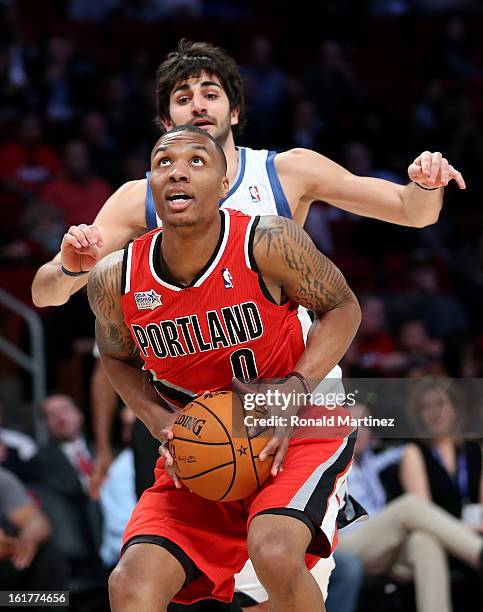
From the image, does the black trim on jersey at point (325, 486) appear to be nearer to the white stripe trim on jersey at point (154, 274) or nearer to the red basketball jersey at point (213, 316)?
the red basketball jersey at point (213, 316)

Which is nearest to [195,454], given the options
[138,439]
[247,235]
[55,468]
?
[247,235]

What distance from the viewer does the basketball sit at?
157 inches

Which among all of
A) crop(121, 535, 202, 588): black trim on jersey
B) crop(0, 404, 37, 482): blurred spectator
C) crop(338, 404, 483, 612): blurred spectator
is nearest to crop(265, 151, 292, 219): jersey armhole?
crop(121, 535, 202, 588): black trim on jersey

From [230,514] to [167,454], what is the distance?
37 cm

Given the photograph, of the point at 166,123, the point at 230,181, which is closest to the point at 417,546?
the point at 230,181

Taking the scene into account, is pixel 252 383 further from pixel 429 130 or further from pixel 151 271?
pixel 429 130

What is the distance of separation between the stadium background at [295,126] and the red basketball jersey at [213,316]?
478cm

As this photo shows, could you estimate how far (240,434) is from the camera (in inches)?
157

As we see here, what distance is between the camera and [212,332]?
13.6 feet

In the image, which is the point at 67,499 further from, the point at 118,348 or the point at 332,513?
the point at 332,513

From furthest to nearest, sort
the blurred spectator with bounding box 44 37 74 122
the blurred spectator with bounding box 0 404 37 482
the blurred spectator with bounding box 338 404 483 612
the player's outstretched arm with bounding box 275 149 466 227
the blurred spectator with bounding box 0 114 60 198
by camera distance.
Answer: the blurred spectator with bounding box 44 37 74 122, the blurred spectator with bounding box 0 114 60 198, the blurred spectator with bounding box 0 404 37 482, the blurred spectator with bounding box 338 404 483 612, the player's outstretched arm with bounding box 275 149 466 227

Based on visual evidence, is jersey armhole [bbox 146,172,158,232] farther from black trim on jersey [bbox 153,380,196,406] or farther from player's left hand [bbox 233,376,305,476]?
player's left hand [bbox 233,376,305,476]

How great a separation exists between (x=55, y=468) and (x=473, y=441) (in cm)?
289

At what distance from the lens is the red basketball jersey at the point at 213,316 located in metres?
4.14
